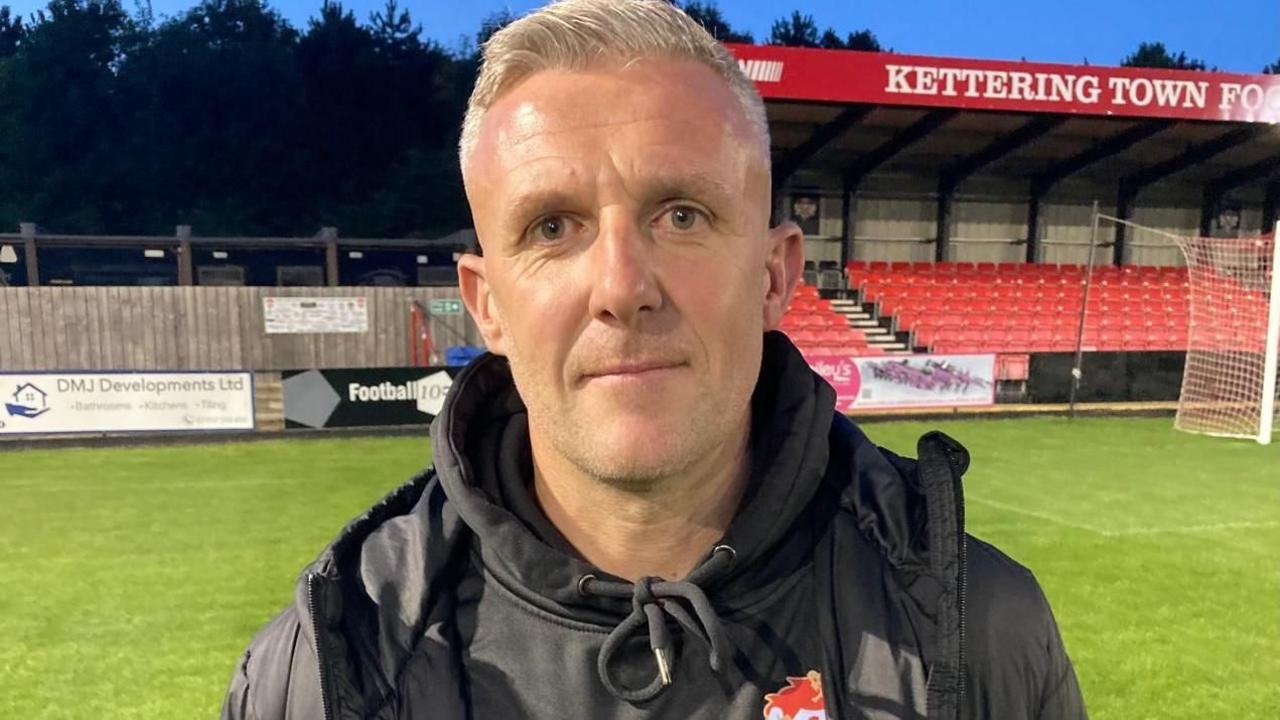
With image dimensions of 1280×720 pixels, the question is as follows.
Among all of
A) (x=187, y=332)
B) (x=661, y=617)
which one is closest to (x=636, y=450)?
(x=661, y=617)

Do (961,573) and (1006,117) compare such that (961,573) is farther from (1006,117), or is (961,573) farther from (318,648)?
(1006,117)

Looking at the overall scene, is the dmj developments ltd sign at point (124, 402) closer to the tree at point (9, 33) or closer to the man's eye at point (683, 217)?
the man's eye at point (683, 217)

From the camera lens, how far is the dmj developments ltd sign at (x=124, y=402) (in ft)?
36.8

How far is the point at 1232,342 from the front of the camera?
15.6 meters

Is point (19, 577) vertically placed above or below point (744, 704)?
below

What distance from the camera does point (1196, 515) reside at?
754cm

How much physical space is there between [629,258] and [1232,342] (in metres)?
18.3

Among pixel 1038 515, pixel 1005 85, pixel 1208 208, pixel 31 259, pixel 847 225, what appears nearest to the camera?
pixel 1038 515

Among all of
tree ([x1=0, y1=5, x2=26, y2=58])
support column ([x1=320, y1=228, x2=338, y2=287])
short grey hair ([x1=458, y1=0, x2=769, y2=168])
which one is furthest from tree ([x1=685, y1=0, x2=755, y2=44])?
tree ([x1=0, y1=5, x2=26, y2=58])

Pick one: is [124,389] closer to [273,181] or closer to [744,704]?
[744,704]

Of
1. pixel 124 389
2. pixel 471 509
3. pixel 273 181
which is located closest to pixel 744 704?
pixel 471 509

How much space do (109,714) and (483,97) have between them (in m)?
4.18

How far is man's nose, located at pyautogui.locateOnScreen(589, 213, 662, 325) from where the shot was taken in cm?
114

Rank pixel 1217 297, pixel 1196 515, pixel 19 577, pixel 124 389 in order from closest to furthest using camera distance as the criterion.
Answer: pixel 19 577 < pixel 1196 515 < pixel 124 389 < pixel 1217 297
